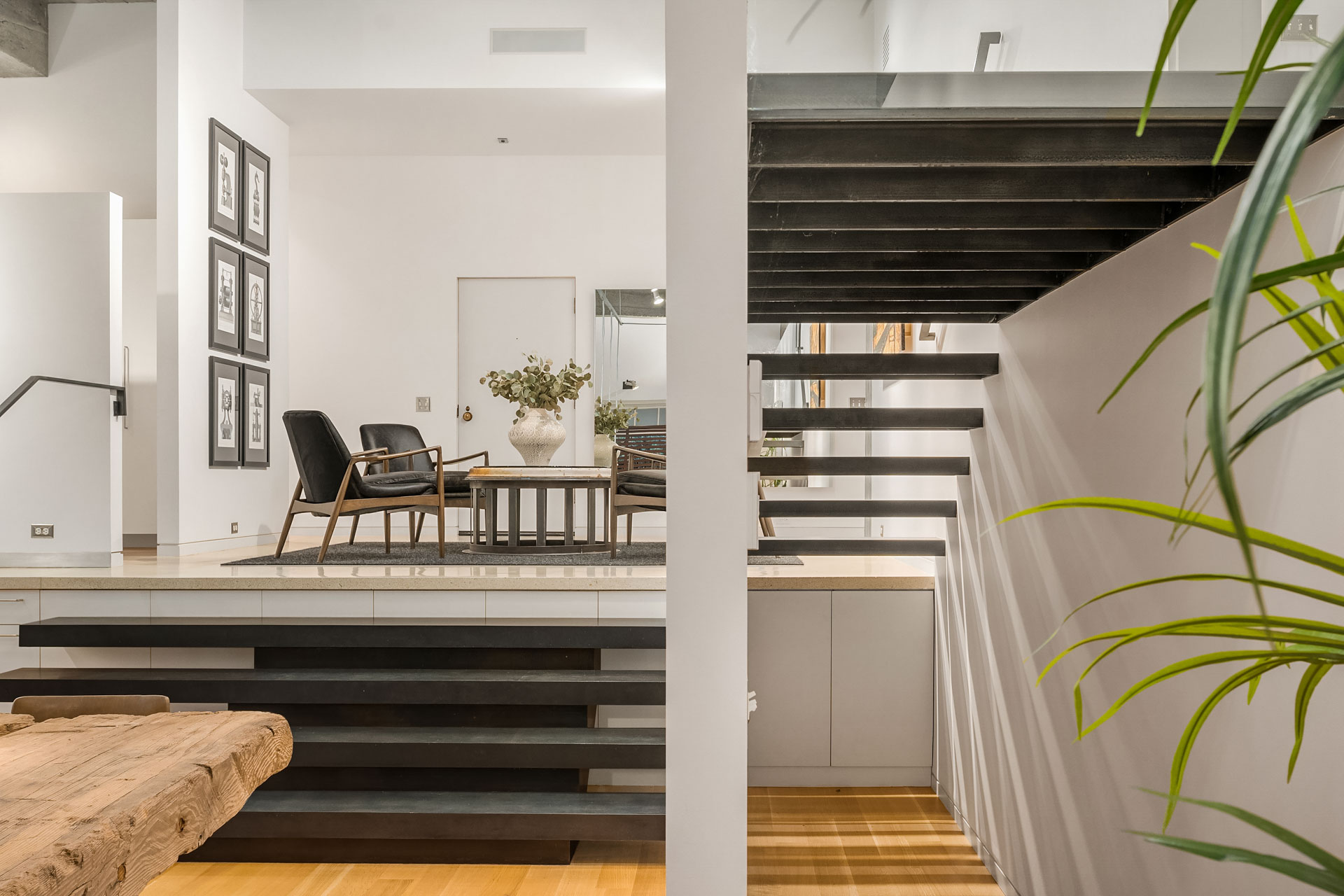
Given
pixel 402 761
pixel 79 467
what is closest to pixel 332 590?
pixel 402 761

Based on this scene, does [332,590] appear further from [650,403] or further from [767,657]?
[650,403]

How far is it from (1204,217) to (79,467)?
5.14 m

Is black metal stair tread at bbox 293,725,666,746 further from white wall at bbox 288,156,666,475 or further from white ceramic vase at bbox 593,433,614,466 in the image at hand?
white wall at bbox 288,156,666,475

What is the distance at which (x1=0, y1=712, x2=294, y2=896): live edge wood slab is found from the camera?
35.0 inches

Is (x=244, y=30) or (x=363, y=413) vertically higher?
(x=244, y=30)

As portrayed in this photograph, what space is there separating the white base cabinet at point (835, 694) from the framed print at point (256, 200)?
15.0 feet

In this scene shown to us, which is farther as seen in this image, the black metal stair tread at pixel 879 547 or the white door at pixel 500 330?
the white door at pixel 500 330

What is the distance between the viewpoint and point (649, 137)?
22.0ft

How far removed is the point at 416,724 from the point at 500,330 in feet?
15.0

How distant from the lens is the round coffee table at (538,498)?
459cm

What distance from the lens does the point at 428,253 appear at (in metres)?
7.12

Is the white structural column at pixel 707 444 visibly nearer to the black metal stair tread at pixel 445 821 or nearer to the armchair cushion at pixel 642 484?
the black metal stair tread at pixel 445 821

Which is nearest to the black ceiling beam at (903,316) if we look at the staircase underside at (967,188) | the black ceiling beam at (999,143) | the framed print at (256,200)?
the staircase underside at (967,188)

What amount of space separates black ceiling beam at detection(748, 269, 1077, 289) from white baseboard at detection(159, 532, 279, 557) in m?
4.23
